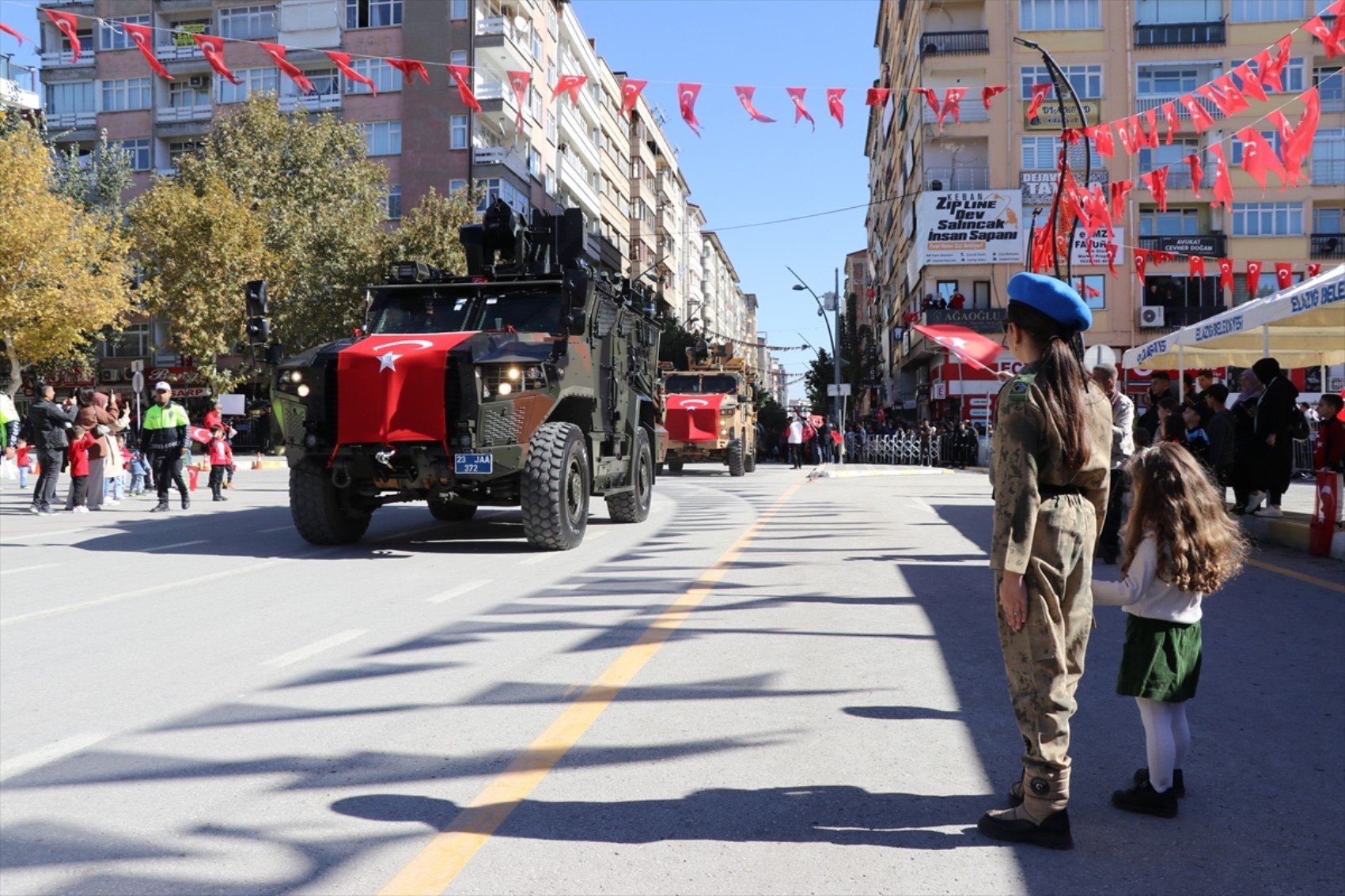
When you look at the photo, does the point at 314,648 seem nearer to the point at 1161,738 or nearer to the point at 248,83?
the point at 1161,738

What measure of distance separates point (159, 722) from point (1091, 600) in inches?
143

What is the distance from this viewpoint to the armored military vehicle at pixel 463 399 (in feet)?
34.2

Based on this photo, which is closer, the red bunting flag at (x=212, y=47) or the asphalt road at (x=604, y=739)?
the asphalt road at (x=604, y=739)

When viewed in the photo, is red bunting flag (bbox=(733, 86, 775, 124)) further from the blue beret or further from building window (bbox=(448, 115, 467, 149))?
building window (bbox=(448, 115, 467, 149))

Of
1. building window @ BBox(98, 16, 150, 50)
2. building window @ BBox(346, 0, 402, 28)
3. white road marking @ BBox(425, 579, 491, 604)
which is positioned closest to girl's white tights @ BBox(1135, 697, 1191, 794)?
white road marking @ BBox(425, 579, 491, 604)

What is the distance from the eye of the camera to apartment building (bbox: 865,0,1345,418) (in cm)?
4700

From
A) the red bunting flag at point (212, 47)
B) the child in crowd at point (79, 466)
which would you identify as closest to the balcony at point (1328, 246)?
the red bunting flag at point (212, 47)

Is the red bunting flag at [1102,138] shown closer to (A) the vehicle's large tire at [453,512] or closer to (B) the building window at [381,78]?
(A) the vehicle's large tire at [453,512]

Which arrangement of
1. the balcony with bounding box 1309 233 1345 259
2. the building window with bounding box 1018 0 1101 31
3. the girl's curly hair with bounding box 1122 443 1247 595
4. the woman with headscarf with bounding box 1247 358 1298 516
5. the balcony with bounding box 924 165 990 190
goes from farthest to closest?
the balcony with bounding box 924 165 990 190
the building window with bounding box 1018 0 1101 31
the balcony with bounding box 1309 233 1345 259
the woman with headscarf with bounding box 1247 358 1298 516
the girl's curly hair with bounding box 1122 443 1247 595

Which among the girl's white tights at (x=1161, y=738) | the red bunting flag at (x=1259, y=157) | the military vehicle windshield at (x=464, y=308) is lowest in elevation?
the girl's white tights at (x=1161, y=738)

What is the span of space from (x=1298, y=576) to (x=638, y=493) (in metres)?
7.08

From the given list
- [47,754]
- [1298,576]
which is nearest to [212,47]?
[47,754]

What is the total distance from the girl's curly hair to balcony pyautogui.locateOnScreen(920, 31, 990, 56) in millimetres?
48230

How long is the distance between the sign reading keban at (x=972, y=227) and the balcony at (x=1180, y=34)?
7706 mm
